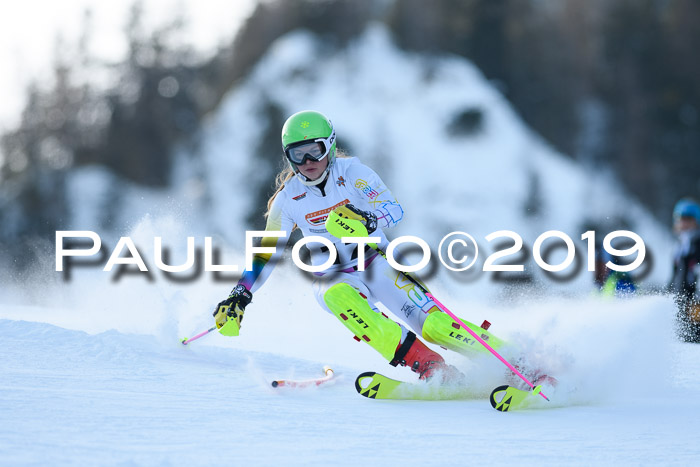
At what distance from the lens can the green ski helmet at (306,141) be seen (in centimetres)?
498

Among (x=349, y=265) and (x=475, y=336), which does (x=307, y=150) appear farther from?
(x=475, y=336)

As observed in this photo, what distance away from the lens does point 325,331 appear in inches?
308

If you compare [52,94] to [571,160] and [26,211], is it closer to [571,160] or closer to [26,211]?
[26,211]

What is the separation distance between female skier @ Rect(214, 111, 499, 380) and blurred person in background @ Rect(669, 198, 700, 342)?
4.63 m

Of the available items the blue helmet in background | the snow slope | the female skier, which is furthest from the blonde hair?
the blue helmet in background

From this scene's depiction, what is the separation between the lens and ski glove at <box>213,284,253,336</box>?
491 centimetres

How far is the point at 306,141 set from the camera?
16.3 ft

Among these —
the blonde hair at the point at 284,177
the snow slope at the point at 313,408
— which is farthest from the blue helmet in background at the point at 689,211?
the blonde hair at the point at 284,177

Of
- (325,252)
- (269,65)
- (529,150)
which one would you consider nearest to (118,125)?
(269,65)

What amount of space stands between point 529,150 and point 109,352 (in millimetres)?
31174

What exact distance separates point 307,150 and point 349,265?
0.77 meters

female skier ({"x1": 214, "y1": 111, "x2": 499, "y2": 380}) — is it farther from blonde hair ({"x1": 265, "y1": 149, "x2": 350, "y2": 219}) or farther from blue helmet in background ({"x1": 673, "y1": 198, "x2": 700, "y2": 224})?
blue helmet in background ({"x1": 673, "y1": 198, "x2": 700, "y2": 224})

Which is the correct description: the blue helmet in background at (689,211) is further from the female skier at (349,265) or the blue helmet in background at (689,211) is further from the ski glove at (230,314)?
the ski glove at (230,314)

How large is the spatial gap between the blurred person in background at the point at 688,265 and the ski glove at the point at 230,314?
5.34m
